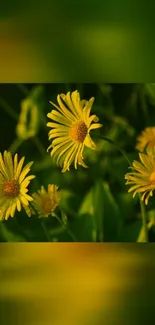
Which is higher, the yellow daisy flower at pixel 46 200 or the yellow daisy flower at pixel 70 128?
the yellow daisy flower at pixel 70 128

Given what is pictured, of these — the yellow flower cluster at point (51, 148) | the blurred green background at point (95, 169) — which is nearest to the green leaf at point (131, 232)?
the blurred green background at point (95, 169)

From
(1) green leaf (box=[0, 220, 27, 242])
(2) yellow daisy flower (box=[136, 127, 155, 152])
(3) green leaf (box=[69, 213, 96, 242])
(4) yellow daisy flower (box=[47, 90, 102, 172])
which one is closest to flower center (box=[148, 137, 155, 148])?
(2) yellow daisy flower (box=[136, 127, 155, 152])

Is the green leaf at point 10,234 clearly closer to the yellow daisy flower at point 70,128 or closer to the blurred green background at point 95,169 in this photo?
the blurred green background at point 95,169

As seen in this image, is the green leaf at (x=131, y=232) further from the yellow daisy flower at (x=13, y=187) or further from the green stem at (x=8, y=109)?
the green stem at (x=8, y=109)

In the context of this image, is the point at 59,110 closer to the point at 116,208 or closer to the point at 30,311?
the point at 116,208

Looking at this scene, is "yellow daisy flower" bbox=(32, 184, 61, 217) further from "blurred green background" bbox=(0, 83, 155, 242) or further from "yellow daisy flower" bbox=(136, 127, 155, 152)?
"yellow daisy flower" bbox=(136, 127, 155, 152)

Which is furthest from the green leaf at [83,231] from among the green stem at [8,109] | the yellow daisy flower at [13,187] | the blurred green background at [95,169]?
the green stem at [8,109]
